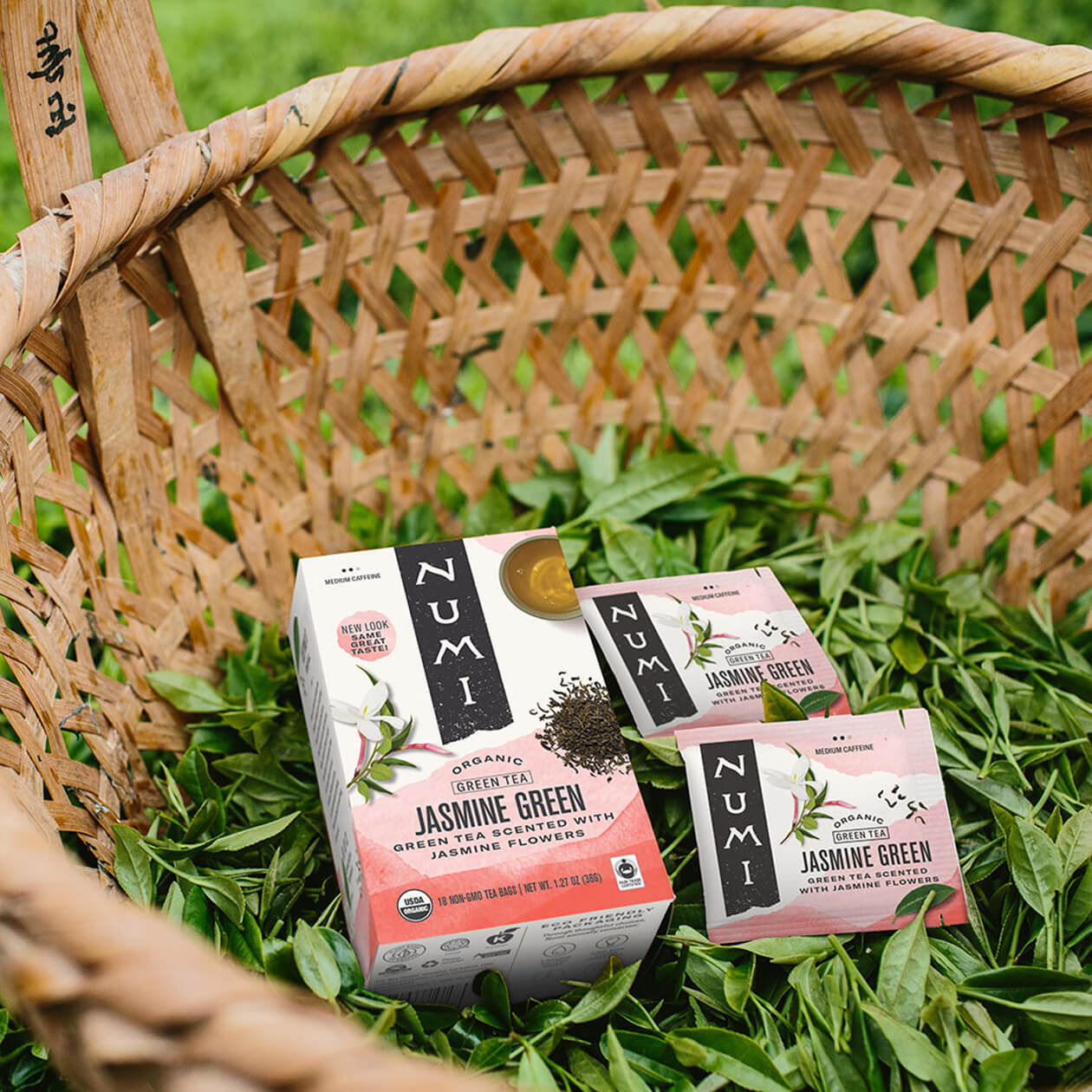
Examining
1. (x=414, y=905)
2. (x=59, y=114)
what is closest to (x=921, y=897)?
(x=414, y=905)

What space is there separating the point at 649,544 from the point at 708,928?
287mm

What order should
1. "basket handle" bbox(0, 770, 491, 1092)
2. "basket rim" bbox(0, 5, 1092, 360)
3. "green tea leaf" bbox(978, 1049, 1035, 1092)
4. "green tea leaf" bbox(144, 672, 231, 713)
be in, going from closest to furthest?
"basket handle" bbox(0, 770, 491, 1092), "green tea leaf" bbox(978, 1049, 1035, 1092), "basket rim" bbox(0, 5, 1092, 360), "green tea leaf" bbox(144, 672, 231, 713)

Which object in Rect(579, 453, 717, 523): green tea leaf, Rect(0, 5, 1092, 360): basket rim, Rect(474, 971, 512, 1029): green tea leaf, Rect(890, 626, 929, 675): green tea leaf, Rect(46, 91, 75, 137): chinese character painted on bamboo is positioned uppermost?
Rect(46, 91, 75, 137): chinese character painted on bamboo

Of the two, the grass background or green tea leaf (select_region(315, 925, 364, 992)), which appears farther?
the grass background

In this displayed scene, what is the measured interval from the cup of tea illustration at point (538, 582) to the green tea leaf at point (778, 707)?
13cm

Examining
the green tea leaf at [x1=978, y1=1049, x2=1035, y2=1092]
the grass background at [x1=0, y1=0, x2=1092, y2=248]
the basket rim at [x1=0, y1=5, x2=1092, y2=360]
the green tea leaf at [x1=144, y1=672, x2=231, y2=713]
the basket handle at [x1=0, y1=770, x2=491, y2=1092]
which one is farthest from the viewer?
the grass background at [x1=0, y1=0, x2=1092, y2=248]

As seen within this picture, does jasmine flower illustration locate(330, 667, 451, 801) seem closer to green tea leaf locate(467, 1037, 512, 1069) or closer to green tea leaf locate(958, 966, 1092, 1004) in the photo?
green tea leaf locate(467, 1037, 512, 1069)

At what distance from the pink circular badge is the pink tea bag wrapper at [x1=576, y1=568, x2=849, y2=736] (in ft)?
0.43

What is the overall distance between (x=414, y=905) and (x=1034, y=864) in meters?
0.35

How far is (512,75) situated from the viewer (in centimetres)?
74

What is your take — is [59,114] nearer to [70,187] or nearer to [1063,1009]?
[70,187]

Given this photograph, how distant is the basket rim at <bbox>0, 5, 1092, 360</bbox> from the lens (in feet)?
1.94

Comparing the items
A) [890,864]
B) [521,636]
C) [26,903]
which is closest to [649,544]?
[521,636]

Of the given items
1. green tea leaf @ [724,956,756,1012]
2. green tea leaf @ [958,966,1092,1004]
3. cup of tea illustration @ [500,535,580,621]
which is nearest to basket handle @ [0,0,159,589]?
cup of tea illustration @ [500,535,580,621]
